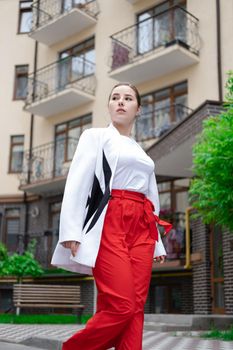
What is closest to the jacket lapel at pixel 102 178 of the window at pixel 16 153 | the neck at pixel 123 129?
the neck at pixel 123 129

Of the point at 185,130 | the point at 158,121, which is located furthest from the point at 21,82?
the point at 185,130

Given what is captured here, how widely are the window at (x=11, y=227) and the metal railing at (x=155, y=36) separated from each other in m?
7.52

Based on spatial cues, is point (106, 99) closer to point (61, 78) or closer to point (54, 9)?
point (61, 78)

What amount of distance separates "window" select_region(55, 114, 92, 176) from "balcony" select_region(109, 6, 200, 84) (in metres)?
2.67

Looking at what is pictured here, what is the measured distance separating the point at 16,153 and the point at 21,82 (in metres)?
3.35

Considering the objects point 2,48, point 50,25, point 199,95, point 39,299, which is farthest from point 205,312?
point 2,48

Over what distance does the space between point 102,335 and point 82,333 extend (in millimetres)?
122

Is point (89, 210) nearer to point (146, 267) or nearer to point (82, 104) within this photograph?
point (146, 267)

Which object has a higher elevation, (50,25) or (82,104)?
(50,25)

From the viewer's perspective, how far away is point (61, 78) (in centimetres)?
2212

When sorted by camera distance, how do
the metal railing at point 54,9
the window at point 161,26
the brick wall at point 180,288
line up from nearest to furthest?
the brick wall at point 180,288 < the window at point 161,26 < the metal railing at point 54,9

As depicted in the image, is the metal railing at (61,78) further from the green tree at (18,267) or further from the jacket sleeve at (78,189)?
the jacket sleeve at (78,189)

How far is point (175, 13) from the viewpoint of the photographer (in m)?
18.3

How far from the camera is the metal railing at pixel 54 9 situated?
21656 mm
